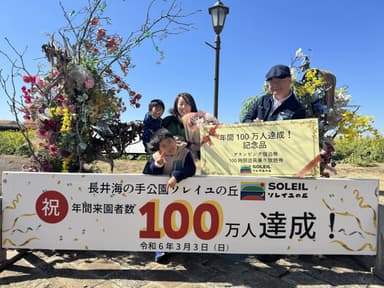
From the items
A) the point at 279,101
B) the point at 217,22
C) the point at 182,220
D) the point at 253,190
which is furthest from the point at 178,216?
the point at 217,22

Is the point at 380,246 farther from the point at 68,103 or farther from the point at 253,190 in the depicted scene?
the point at 68,103

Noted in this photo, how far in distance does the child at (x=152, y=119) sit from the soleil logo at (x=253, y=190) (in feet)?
4.53

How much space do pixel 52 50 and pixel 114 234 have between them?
198cm

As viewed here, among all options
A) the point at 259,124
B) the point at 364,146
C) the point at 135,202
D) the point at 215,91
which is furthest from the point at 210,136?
the point at 364,146

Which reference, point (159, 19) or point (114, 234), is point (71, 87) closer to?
point (159, 19)

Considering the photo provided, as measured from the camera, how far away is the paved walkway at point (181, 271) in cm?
225

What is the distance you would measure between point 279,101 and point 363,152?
11061 millimetres

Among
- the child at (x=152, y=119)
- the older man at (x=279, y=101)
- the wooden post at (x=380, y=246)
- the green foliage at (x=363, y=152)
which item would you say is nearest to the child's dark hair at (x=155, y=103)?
the child at (x=152, y=119)

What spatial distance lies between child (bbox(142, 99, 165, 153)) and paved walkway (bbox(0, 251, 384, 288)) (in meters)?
1.35

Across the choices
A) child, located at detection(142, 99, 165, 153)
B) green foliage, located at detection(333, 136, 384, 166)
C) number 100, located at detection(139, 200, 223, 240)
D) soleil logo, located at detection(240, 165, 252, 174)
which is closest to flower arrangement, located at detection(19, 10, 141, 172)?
child, located at detection(142, 99, 165, 153)

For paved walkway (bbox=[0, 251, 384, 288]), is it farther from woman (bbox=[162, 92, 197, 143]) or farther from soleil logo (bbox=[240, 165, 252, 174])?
woman (bbox=[162, 92, 197, 143])

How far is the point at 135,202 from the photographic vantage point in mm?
2365

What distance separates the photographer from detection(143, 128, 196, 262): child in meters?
2.32

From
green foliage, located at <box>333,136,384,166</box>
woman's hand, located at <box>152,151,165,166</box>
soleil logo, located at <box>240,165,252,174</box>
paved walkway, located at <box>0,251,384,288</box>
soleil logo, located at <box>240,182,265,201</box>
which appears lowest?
paved walkway, located at <box>0,251,384,288</box>
